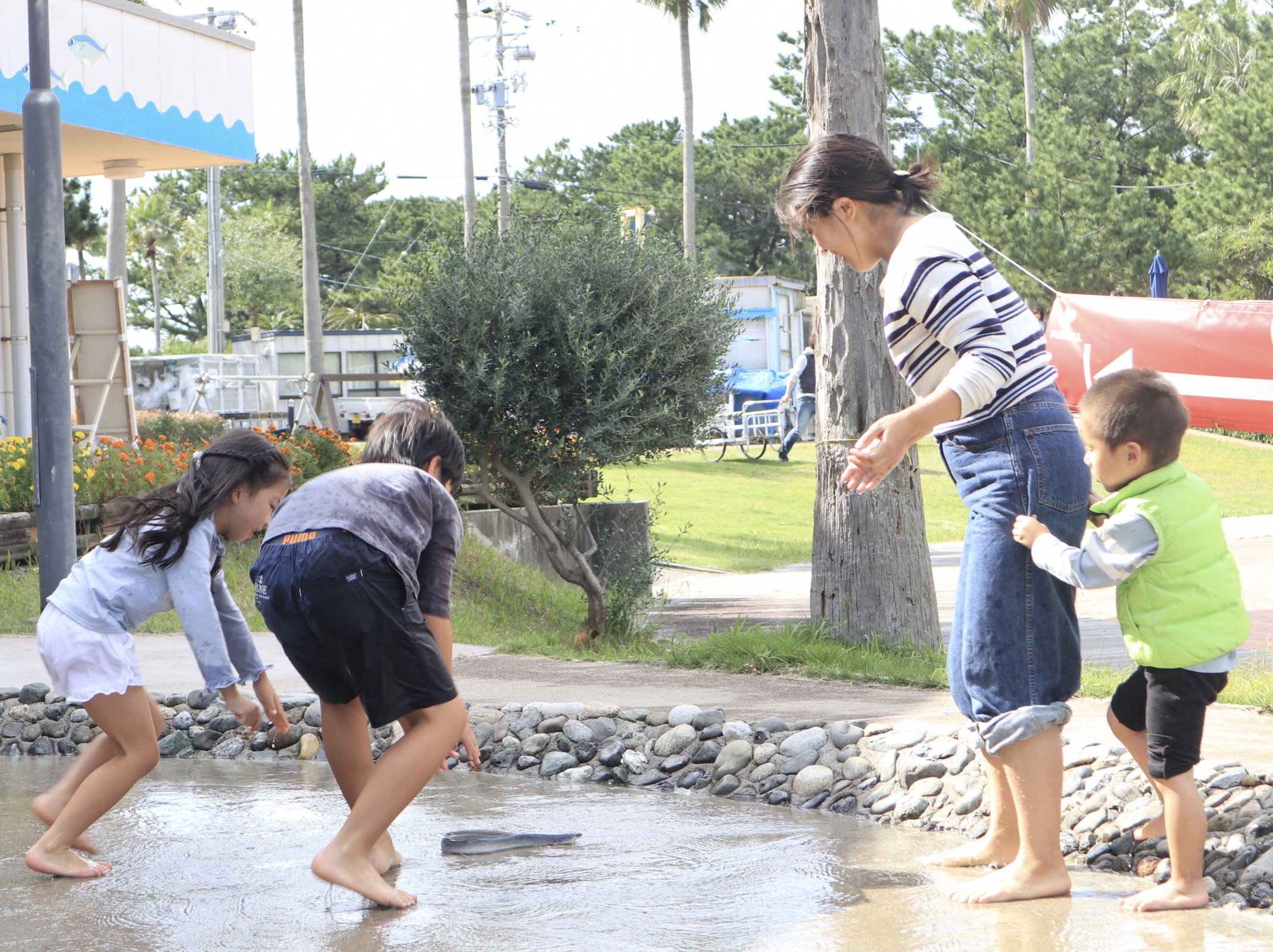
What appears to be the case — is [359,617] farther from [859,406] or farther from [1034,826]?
[859,406]

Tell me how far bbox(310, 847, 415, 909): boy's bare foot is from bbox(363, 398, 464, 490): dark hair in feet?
3.23

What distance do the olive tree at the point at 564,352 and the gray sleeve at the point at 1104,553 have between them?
4943mm

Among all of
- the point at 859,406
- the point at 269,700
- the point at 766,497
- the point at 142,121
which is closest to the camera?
the point at 269,700

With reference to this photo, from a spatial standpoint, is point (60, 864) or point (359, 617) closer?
point (359, 617)

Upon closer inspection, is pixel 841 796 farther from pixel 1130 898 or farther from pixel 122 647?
pixel 122 647

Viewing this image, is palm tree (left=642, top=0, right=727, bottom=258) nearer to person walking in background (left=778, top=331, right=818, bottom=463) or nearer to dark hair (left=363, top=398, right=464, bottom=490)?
person walking in background (left=778, top=331, right=818, bottom=463)

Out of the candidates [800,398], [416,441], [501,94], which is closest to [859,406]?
[416,441]

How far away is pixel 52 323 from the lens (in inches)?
244

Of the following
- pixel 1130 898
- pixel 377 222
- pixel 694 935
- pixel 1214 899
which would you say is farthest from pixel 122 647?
pixel 377 222

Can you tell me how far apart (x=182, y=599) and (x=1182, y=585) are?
246cm

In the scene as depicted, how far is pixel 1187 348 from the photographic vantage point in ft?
19.7

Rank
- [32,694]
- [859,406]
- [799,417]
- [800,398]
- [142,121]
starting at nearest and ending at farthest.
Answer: [32,694] → [859,406] → [142,121] → [799,417] → [800,398]

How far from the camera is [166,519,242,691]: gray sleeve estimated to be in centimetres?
335

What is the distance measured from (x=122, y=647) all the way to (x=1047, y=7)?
1475 inches
